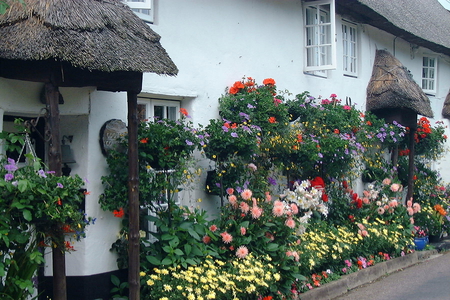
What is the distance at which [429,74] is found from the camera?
49.4 feet

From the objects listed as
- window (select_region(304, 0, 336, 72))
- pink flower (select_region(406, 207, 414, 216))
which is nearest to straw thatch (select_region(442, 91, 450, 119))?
pink flower (select_region(406, 207, 414, 216))

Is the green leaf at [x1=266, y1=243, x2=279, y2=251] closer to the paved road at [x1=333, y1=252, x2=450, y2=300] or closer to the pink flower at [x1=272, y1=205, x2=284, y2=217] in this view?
the pink flower at [x1=272, y1=205, x2=284, y2=217]

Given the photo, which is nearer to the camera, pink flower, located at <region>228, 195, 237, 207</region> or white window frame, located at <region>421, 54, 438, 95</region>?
pink flower, located at <region>228, 195, 237, 207</region>

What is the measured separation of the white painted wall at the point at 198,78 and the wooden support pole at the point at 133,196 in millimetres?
616

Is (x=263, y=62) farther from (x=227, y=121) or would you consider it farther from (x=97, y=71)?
(x=97, y=71)

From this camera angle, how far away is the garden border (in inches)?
300

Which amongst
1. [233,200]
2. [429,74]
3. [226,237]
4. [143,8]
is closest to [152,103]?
[143,8]

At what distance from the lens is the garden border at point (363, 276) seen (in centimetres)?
761

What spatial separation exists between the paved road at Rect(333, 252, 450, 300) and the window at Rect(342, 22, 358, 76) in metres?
4.26

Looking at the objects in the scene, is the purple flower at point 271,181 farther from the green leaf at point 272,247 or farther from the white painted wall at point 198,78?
the green leaf at point 272,247

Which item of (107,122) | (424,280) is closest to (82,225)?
(107,122)

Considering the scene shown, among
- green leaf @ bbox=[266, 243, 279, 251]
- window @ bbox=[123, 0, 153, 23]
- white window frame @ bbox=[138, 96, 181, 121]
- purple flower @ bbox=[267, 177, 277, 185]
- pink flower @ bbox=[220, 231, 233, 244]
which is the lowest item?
green leaf @ bbox=[266, 243, 279, 251]

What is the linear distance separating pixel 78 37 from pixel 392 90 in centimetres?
807

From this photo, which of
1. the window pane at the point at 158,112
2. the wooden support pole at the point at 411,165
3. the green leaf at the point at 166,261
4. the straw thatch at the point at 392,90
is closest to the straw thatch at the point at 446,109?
the straw thatch at the point at 392,90
